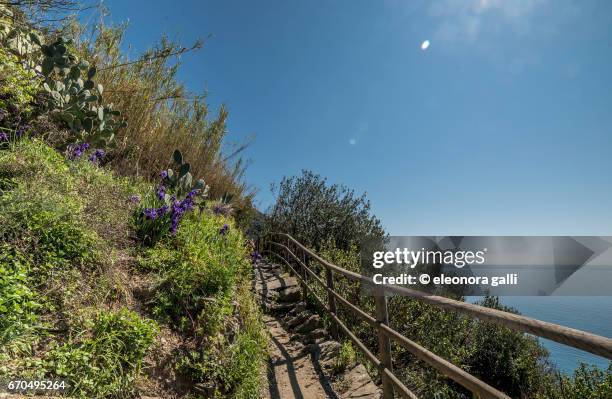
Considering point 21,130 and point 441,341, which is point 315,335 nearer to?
point 441,341

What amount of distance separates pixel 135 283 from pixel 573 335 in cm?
381

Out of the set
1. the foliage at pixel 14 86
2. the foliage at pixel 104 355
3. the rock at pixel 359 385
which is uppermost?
the foliage at pixel 14 86

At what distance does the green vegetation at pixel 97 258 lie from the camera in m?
2.65

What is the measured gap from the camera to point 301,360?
5.12 m

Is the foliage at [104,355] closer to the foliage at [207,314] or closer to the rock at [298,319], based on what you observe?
the foliage at [207,314]

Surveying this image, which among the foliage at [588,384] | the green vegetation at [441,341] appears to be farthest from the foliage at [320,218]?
the foliage at [588,384]

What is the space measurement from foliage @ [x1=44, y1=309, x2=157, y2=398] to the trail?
1.71 meters

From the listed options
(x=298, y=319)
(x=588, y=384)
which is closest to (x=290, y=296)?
(x=298, y=319)

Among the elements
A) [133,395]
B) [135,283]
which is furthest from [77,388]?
[135,283]

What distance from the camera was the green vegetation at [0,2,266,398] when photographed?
265 centimetres

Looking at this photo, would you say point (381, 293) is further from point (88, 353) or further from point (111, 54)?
point (111, 54)

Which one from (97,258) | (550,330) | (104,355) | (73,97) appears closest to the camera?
(550,330)

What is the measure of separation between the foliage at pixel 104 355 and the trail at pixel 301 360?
171cm

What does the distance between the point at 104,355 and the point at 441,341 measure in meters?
6.50
